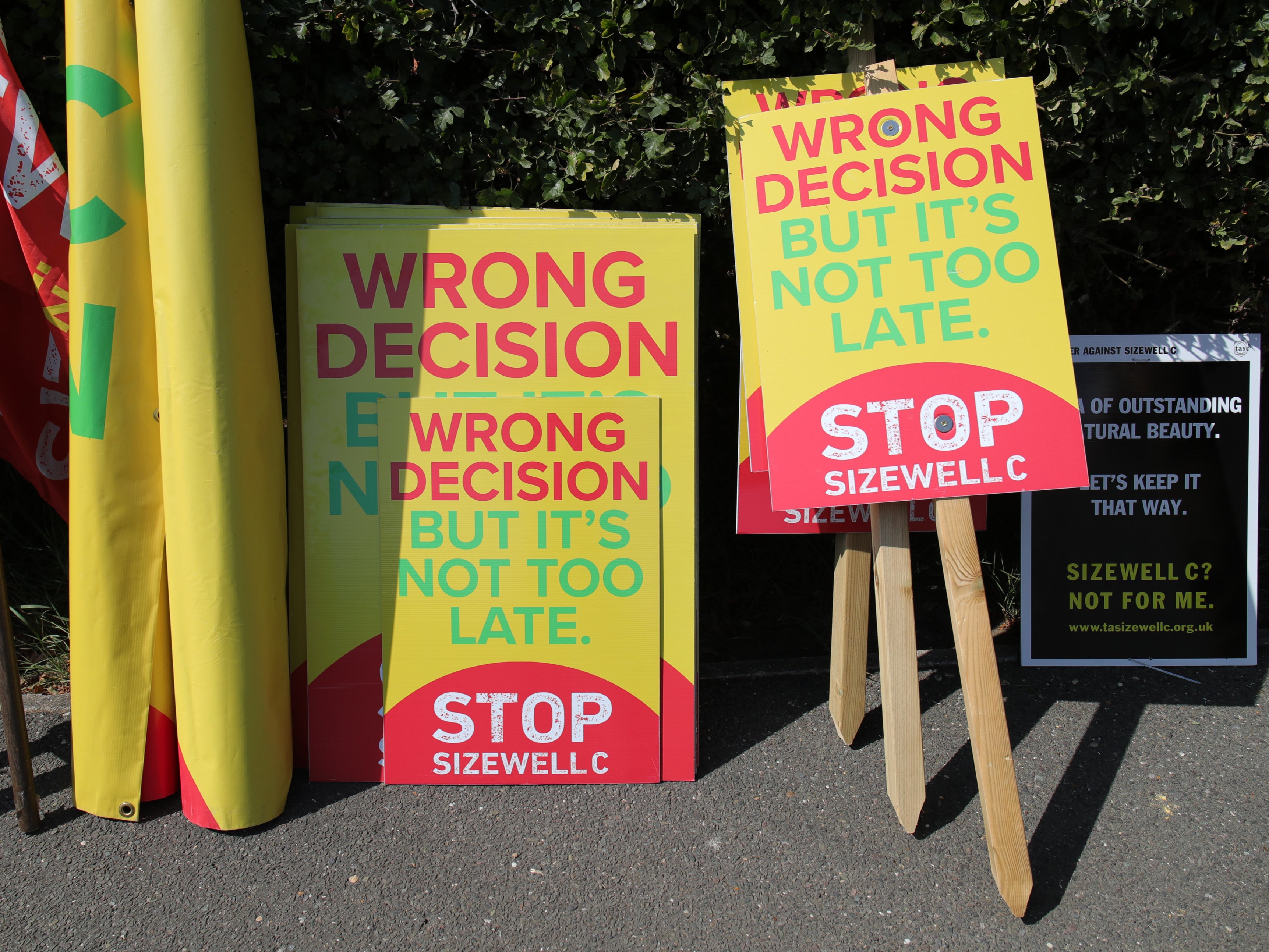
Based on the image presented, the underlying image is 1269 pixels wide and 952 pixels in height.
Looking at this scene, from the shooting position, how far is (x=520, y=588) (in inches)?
100

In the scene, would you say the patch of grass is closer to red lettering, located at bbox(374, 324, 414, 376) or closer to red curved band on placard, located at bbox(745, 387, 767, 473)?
red lettering, located at bbox(374, 324, 414, 376)

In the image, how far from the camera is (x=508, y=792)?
102 inches

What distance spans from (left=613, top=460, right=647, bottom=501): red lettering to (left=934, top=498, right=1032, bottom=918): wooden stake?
2.76 ft

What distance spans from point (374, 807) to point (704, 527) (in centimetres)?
158

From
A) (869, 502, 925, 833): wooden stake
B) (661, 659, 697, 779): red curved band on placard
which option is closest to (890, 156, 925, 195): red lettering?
(869, 502, 925, 833): wooden stake

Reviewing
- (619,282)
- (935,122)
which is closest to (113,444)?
(619,282)

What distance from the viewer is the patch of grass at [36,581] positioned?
3.18m

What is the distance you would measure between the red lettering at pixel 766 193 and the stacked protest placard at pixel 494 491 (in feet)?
0.82

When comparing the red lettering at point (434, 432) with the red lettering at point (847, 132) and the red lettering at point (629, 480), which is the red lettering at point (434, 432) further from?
the red lettering at point (847, 132)

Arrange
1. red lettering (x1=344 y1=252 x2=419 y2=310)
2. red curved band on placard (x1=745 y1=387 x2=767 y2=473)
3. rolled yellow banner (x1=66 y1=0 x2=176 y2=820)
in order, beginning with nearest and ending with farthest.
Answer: rolled yellow banner (x1=66 y1=0 x2=176 y2=820) → red lettering (x1=344 y1=252 x2=419 y2=310) → red curved band on placard (x1=745 y1=387 x2=767 y2=473)

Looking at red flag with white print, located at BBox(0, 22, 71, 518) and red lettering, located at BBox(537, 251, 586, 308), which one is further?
red lettering, located at BBox(537, 251, 586, 308)

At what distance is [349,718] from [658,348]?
1.45 metres

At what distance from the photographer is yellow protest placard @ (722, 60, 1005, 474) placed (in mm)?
2533

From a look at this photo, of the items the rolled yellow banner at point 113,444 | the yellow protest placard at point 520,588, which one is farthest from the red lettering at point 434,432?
the rolled yellow banner at point 113,444
